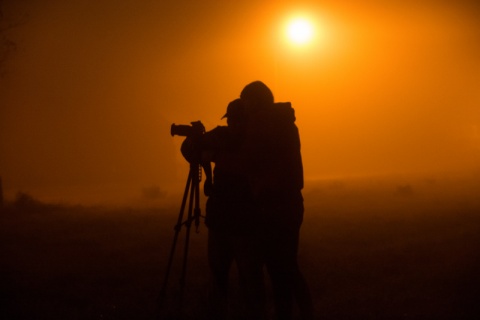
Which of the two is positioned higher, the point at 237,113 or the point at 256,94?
the point at 256,94

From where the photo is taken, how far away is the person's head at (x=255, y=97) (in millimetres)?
3706

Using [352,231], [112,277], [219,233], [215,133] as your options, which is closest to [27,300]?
[112,277]

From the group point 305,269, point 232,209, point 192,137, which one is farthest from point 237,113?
point 305,269

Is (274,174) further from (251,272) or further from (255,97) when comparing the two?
(251,272)

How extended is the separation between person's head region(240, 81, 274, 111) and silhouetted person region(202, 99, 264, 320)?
0.14 metres

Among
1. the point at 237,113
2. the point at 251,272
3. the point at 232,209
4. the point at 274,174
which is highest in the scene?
the point at 237,113

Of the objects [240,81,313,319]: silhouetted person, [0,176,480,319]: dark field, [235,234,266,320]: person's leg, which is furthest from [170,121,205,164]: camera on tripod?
[0,176,480,319]: dark field

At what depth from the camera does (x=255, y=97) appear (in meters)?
3.70

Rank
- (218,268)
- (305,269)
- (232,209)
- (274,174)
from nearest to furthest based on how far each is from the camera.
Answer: (274,174)
(232,209)
(218,268)
(305,269)

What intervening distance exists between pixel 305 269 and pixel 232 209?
3976 mm

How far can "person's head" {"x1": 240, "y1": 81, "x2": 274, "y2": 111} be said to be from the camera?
146 inches

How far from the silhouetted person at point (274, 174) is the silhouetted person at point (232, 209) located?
10cm

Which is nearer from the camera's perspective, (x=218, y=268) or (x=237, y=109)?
(x=237, y=109)

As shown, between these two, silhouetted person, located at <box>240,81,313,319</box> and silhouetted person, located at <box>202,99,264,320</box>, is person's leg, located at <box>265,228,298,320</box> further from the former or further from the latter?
silhouetted person, located at <box>202,99,264,320</box>
